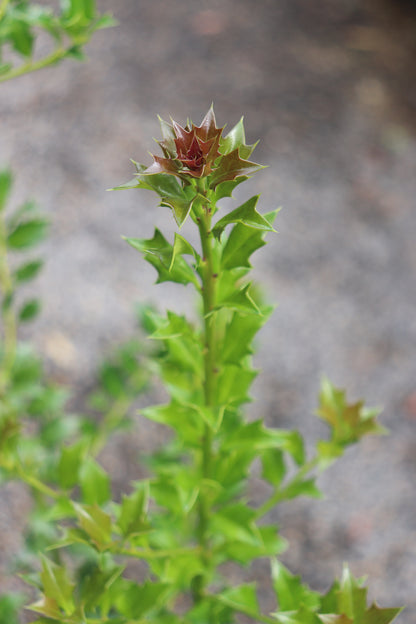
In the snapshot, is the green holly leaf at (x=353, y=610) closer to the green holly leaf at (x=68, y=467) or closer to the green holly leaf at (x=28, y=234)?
the green holly leaf at (x=68, y=467)

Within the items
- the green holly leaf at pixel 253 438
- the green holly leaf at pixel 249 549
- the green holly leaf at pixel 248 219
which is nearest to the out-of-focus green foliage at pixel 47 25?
the green holly leaf at pixel 248 219

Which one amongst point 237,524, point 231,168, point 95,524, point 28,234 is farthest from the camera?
point 28,234

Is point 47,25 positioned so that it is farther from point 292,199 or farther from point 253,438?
Answer: point 292,199

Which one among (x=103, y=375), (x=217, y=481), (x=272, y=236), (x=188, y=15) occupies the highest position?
(x=188, y=15)

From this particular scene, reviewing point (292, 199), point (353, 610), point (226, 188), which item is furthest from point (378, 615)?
point (292, 199)

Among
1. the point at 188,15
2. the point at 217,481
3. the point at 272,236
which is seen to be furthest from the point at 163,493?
the point at 188,15

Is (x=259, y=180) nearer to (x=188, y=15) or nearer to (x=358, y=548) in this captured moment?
(x=188, y=15)
